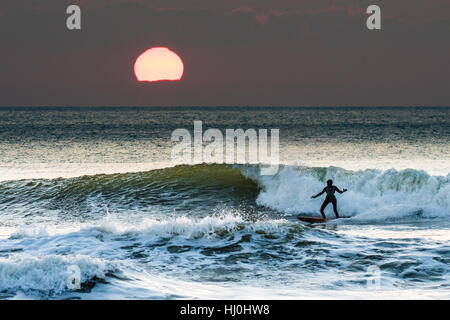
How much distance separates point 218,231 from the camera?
13789mm

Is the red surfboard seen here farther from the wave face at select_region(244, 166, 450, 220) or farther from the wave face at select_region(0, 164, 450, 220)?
the wave face at select_region(244, 166, 450, 220)

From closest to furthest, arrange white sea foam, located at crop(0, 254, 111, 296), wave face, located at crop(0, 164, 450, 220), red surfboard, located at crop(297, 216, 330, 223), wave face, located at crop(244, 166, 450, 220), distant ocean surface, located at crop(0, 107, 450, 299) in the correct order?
1. white sea foam, located at crop(0, 254, 111, 296)
2. distant ocean surface, located at crop(0, 107, 450, 299)
3. red surfboard, located at crop(297, 216, 330, 223)
4. wave face, located at crop(244, 166, 450, 220)
5. wave face, located at crop(0, 164, 450, 220)

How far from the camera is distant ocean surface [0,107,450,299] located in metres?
9.31

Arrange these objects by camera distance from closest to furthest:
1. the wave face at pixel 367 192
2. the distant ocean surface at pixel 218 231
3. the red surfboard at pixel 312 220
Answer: the distant ocean surface at pixel 218 231 → the red surfboard at pixel 312 220 → the wave face at pixel 367 192

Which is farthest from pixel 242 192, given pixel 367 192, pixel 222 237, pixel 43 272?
pixel 43 272

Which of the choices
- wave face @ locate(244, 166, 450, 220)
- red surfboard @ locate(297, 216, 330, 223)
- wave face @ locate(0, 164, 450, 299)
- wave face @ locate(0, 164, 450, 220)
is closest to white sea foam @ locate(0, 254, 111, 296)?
wave face @ locate(0, 164, 450, 299)

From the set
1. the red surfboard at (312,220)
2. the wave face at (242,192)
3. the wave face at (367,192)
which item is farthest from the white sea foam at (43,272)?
the wave face at (367,192)

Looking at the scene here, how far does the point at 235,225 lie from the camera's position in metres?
14.1

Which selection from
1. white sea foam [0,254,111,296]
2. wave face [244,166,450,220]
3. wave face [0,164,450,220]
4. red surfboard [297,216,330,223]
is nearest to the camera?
white sea foam [0,254,111,296]

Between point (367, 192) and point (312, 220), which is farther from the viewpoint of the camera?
point (367, 192)

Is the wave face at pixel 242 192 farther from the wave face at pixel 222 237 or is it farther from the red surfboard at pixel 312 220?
the red surfboard at pixel 312 220

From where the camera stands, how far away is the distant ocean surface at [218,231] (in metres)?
9.31

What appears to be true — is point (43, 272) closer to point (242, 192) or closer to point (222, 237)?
point (222, 237)
